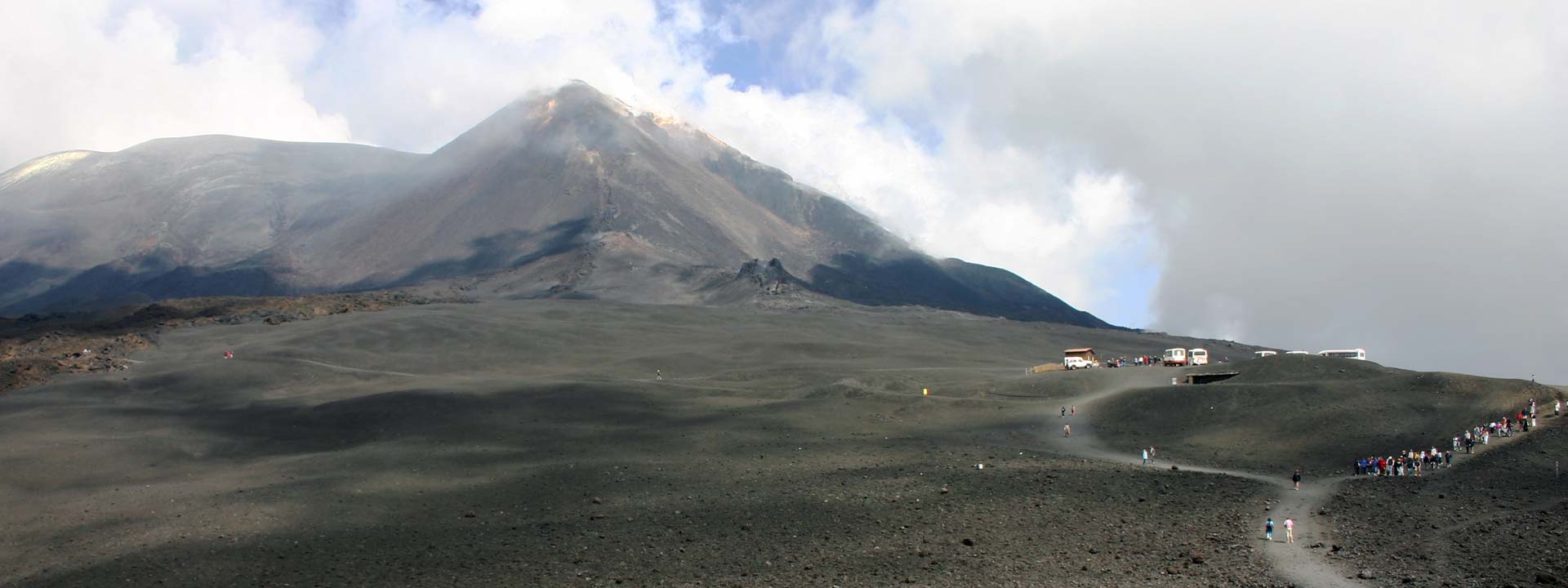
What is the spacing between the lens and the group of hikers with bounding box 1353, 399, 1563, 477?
126 feet

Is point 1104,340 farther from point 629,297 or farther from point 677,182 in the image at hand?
point 677,182

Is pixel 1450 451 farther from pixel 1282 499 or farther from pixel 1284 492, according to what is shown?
pixel 1282 499

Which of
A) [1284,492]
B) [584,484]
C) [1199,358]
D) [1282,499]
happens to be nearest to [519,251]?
[1199,358]

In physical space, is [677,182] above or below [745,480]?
above

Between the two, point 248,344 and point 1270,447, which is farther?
point 248,344

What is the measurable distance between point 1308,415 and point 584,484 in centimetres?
2821

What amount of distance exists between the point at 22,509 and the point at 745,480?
2180 centimetres

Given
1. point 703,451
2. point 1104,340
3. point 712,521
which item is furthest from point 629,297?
point 712,521

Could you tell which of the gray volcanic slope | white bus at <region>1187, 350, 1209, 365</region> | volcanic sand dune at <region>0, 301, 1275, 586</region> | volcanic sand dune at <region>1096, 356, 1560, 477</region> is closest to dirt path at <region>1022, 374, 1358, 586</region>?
volcanic sand dune at <region>0, 301, 1275, 586</region>

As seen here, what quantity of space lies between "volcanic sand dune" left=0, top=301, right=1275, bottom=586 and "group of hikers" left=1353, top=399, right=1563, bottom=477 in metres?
4.81

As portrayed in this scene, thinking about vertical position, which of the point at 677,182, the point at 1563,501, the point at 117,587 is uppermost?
the point at 677,182

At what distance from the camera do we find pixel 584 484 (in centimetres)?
3725

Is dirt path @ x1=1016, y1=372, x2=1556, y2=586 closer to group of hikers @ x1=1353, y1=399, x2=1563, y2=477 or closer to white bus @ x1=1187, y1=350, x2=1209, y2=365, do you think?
group of hikers @ x1=1353, y1=399, x2=1563, y2=477

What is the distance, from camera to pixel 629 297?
416 feet
